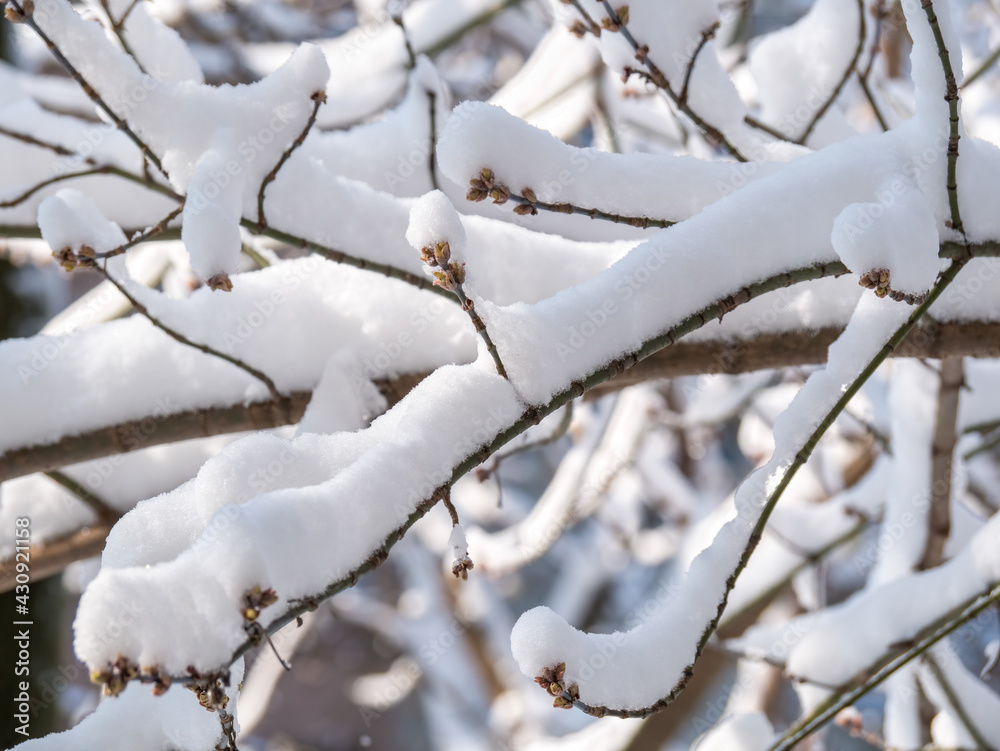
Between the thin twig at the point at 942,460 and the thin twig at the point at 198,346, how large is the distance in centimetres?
122

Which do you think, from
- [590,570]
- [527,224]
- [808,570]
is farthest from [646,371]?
[590,570]

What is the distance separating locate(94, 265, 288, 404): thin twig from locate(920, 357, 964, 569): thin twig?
4.02 feet

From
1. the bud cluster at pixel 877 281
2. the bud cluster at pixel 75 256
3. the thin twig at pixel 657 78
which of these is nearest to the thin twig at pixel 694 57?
the thin twig at pixel 657 78

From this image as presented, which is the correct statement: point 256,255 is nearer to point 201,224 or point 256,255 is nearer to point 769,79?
point 201,224

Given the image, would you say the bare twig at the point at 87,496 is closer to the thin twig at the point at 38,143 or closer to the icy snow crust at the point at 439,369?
the icy snow crust at the point at 439,369

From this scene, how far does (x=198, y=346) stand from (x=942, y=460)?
1.56 metres

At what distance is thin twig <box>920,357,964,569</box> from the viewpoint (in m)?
1.54

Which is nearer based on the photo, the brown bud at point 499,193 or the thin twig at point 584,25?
the brown bud at point 499,193

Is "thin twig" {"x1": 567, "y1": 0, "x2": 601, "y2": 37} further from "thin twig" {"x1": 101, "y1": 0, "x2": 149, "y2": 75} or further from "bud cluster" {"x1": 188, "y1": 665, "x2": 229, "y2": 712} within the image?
"bud cluster" {"x1": 188, "y1": 665, "x2": 229, "y2": 712}

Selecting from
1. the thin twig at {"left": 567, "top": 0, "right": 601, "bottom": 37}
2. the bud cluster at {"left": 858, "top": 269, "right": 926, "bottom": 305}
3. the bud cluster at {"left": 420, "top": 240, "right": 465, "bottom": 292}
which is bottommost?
the bud cluster at {"left": 858, "top": 269, "right": 926, "bottom": 305}

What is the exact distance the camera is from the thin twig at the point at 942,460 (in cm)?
154

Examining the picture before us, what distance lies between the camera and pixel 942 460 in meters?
1.72

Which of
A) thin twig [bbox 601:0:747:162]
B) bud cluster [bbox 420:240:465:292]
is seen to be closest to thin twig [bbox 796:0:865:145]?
thin twig [bbox 601:0:747:162]

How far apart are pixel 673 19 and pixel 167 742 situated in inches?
51.6
